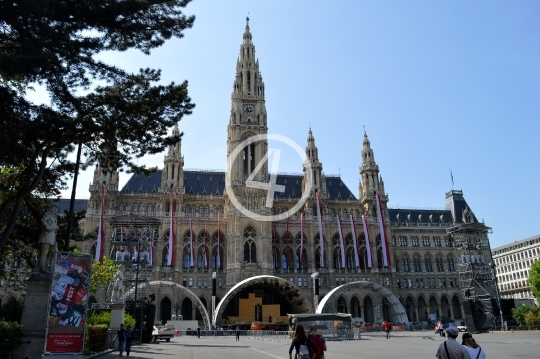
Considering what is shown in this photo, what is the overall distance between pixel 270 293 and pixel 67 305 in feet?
165

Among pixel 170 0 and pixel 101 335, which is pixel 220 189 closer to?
pixel 101 335

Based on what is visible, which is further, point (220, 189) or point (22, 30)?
point (220, 189)

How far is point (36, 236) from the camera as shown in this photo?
67.8ft

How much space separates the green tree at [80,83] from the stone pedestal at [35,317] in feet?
7.22

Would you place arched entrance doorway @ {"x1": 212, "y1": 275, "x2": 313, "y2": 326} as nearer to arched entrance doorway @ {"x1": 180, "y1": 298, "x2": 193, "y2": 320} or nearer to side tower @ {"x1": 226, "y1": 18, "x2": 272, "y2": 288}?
side tower @ {"x1": 226, "y1": 18, "x2": 272, "y2": 288}

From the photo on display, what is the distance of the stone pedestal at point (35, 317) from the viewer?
15.9 metres

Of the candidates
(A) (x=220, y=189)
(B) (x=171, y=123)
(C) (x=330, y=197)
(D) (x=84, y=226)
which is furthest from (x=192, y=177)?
(B) (x=171, y=123)

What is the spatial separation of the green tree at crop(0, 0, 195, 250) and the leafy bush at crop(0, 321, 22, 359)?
3.00 m

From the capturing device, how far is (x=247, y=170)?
69562 millimetres

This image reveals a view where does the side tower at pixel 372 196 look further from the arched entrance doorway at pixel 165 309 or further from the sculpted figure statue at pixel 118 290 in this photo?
the sculpted figure statue at pixel 118 290

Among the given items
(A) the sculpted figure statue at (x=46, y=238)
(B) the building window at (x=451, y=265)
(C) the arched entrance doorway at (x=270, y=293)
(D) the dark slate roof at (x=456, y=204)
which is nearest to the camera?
(A) the sculpted figure statue at (x=46, y=238)

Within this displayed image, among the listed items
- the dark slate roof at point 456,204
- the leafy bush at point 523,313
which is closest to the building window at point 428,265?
the dark slate roof at point 456,204

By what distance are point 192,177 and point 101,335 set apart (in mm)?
53245

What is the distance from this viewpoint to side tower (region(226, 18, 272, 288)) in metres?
62.9
